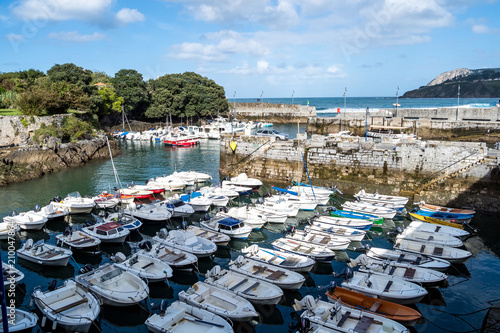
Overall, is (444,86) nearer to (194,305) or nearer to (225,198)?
(225,198)

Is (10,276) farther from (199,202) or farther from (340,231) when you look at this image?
(340,231)

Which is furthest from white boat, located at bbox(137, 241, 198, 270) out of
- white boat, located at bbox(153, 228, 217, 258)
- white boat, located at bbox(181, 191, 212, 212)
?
white boat, located at bbox(181, 191, 212, 212)

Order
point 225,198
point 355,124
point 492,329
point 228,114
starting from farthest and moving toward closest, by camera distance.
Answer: point 228,114 < point 355,124 < point 225,198 < point 492,329

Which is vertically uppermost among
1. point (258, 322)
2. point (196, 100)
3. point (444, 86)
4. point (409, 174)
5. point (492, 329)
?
point (444, 86)

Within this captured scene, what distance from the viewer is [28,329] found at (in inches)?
456

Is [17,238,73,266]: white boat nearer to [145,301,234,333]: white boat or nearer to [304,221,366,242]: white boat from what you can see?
[145,301,234,333]: white boat

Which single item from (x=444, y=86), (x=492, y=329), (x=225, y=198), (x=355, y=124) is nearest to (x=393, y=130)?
(x=355, y=124)

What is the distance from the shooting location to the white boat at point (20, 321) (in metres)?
11.1

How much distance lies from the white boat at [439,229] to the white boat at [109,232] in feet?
50.4

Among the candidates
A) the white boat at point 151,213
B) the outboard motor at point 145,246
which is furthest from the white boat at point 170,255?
the white boat at point 151,213

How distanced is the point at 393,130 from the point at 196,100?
4034cm

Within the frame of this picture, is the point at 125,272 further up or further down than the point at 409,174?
further down

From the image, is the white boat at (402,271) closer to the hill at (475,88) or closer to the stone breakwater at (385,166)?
the stone breakwater at (385,166)

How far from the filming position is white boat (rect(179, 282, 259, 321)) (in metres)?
11.9
